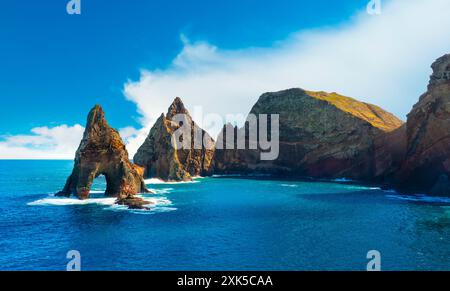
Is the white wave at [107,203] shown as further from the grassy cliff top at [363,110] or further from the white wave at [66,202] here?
the grassy cliff top at [363,110]

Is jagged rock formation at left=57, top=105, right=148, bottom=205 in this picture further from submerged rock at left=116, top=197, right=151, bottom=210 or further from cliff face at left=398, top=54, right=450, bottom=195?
cliff face at left=398, top=54, right=450, bottom=195

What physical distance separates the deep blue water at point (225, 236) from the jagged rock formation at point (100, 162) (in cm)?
804

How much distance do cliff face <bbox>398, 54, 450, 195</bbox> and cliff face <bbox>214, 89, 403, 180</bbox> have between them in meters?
32.8

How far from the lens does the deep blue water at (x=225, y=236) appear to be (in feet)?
105

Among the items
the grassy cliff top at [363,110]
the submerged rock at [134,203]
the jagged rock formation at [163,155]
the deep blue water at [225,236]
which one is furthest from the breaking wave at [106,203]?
the grassy cliff top at [363,110]

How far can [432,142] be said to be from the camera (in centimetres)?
8850

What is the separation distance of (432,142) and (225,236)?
75.2 m

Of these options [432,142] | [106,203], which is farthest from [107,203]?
[432,142]

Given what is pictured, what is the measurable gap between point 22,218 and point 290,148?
13482cm

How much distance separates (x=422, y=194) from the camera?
3376 inches

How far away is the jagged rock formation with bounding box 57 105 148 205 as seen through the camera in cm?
7431

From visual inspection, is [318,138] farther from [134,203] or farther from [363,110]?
[134,203]
